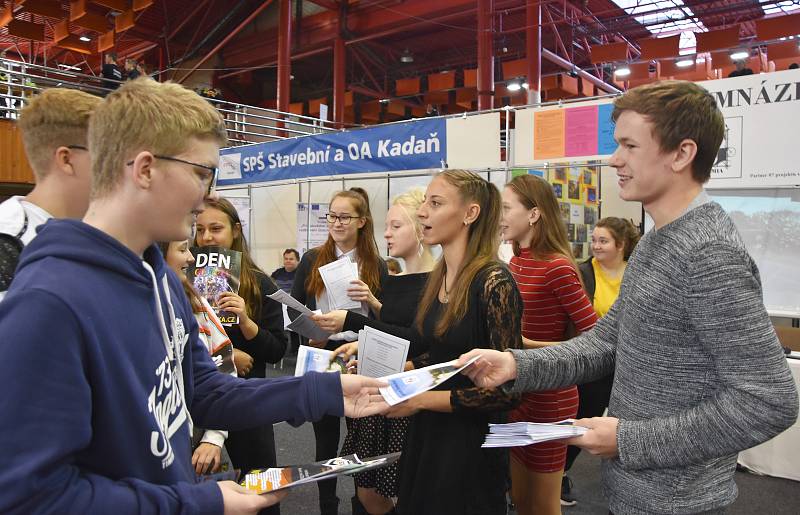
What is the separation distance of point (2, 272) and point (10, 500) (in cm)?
82

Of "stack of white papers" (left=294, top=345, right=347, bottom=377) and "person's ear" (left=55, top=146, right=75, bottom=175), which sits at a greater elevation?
"person's ear" (left=55, top=146, right=75, bottom=175)

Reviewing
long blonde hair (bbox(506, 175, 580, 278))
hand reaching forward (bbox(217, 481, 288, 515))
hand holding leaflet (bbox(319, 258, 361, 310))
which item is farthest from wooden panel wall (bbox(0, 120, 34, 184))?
hand reaching forward (bbox(217, 481, 288, 515))

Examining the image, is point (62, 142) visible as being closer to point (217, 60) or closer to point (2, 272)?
point (2, 272)

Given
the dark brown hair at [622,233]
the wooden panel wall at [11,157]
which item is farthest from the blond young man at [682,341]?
the wooden panel wall at [11,157]

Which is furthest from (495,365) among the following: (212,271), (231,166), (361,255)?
(231,166)

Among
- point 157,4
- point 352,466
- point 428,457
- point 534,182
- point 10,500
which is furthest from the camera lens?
point 157,4

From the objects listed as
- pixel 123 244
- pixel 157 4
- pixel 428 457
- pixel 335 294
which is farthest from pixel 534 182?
pixel 157 4

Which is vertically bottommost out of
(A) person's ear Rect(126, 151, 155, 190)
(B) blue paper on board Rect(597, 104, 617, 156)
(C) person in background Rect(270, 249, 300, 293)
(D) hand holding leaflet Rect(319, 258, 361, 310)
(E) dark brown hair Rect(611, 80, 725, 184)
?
(C) person in background Rect(270, 249, 300, 293)

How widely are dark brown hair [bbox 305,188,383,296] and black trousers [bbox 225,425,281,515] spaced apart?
998 millimetres

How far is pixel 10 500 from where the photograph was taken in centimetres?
72

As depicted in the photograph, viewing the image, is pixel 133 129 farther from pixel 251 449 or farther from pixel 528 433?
pixel 251 449

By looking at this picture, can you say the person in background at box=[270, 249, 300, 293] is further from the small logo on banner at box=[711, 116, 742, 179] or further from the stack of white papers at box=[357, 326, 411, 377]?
the stack of white papers at box=[357, 326, 411, 377]

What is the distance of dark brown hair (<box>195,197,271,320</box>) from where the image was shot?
265cm

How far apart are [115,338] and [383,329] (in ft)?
4.74
